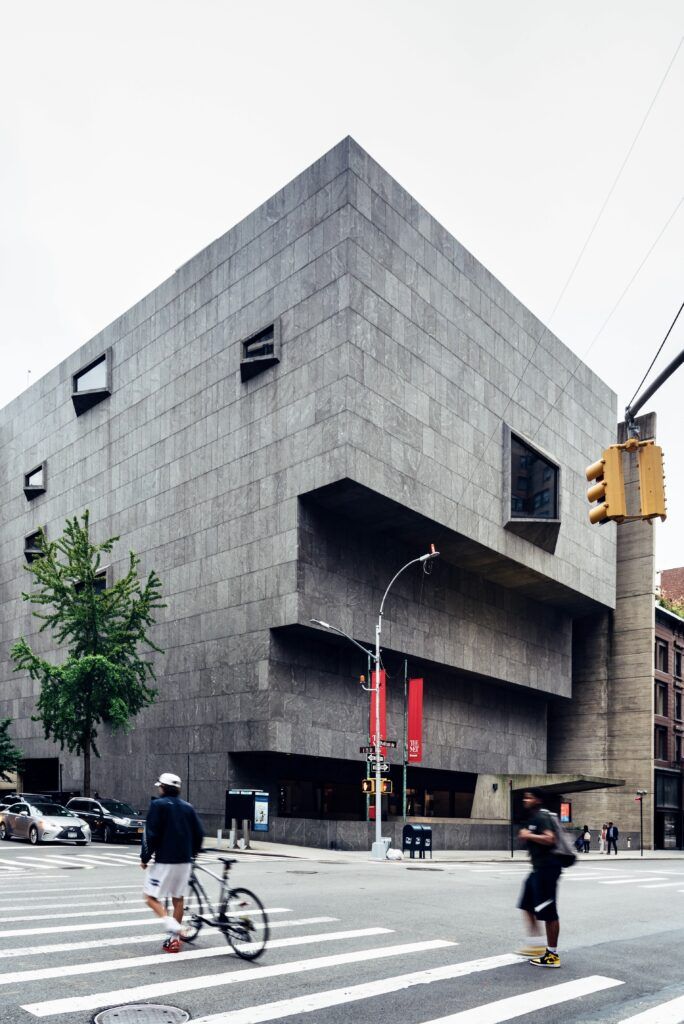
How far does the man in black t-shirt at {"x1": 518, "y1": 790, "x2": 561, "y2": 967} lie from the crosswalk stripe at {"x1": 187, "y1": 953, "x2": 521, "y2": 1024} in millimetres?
431

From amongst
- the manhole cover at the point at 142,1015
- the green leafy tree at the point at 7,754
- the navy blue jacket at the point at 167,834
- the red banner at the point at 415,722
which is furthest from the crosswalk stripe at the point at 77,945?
the green leafy tree at the point at 7,754

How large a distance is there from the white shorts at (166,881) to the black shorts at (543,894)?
3797mm

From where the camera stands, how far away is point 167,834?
10.6m

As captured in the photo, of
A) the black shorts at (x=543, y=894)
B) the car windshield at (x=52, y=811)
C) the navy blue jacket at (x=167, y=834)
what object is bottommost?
the car windshield at (x=52, y=811)

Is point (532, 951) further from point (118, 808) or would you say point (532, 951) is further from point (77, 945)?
point (118, 808)

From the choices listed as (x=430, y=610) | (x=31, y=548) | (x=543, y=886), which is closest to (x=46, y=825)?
(x=430, y=610)

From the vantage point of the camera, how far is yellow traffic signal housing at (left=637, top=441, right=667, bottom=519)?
10.8 metres

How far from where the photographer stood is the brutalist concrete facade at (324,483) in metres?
42.7

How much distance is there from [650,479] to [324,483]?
30.4 metres

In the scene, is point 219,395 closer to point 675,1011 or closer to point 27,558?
point 27,558

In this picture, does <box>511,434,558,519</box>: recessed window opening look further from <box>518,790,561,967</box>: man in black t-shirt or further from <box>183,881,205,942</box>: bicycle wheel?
<box>183,881,205,942</box>: bicycle wheel

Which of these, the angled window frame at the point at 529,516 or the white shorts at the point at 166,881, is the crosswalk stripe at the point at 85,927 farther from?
the angled window frame at the point at 529,516

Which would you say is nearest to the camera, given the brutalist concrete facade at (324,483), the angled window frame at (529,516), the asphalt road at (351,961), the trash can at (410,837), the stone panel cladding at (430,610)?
the asphalt road at (351,961)

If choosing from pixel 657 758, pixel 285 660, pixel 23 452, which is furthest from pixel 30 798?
pixel 657 758
